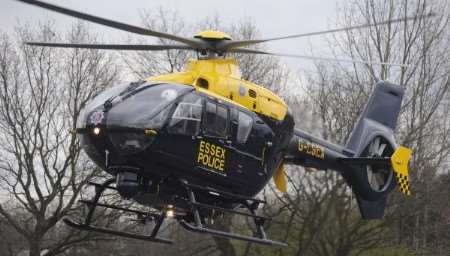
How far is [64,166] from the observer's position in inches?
1098

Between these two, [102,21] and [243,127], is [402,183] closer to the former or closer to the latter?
[243,127]

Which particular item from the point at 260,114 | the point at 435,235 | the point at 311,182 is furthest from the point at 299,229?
the point at 260,114

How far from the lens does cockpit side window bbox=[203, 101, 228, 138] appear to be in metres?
13.5

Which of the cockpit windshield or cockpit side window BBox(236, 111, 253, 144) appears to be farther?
cockpit side window BBox(236, 111, 253, 144)

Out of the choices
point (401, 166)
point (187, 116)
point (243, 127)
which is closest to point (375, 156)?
point (401, 166)

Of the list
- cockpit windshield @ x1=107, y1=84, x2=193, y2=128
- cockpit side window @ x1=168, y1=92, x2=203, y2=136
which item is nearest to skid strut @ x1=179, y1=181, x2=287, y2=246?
cockpit side window @ x1=168, y1=92, x2=203, y2=136

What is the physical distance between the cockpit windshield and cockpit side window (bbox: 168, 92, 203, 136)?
0.54 feet

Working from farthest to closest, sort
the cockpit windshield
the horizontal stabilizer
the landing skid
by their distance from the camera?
the horizontal stabilizer
the landing skid
the cockpit windshield

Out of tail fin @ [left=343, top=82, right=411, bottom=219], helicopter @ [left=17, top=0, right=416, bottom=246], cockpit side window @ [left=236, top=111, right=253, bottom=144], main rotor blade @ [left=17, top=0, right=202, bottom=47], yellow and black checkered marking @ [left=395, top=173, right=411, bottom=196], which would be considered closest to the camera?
main rotor blade @ [left=17, top=0, right=202, bottom=47]

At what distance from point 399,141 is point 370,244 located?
443 centimetres

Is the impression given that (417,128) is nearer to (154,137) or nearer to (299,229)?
(299,229)

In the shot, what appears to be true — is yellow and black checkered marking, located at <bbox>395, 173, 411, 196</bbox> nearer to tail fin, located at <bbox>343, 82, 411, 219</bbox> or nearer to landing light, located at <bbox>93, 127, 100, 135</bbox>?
tail fin, located at <bbox>343, 82, 411, 219</bbox>

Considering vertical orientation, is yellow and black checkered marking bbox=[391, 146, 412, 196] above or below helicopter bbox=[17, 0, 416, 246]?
below

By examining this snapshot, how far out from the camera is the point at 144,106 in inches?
509
